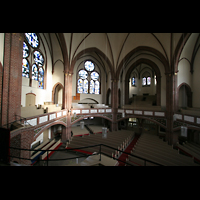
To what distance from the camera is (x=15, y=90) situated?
5.82m

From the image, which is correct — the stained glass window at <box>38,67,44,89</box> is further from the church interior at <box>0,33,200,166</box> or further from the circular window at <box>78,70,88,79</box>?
the circular window at <box>78,70,88,79</box>

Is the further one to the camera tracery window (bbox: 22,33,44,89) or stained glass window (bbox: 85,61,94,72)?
stained glass window (bbox: 85,61,94,72)

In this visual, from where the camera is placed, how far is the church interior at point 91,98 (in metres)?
5.75

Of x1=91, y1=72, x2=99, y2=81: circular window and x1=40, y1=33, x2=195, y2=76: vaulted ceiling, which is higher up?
x1=40, y1=33, x2=195, y2=76: vaulted ceiling

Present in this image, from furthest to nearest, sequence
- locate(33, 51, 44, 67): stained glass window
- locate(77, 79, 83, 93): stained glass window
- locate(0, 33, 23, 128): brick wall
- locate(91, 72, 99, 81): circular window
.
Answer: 1. locate(91, 72, 99, 81): circular window
2. locate(77, 79, 83, 93): stained glass window
3. locate(33, 51, 44, 67): stained glass window
4. locate(0, 33, 23, 128): brick wall

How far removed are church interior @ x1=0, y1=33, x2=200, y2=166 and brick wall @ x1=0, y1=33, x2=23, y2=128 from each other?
38 millimetres

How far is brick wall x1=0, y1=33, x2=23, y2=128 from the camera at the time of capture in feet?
17.7

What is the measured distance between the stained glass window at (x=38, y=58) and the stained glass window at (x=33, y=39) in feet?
2.46

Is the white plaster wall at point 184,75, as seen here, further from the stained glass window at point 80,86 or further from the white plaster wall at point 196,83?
the stained glass window at point 80,86

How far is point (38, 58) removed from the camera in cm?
1257

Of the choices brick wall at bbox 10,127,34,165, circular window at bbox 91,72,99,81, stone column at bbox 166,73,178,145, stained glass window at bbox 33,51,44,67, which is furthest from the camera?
circular window at bbox 91,72,99,81

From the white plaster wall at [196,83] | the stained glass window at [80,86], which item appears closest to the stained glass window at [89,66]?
the stained glass window at [80,86]

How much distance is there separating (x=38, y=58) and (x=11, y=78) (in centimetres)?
826

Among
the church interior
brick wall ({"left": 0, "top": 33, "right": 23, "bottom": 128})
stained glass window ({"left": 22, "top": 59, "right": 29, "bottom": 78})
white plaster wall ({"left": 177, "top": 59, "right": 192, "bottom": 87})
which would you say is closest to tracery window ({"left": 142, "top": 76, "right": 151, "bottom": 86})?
the church interior
